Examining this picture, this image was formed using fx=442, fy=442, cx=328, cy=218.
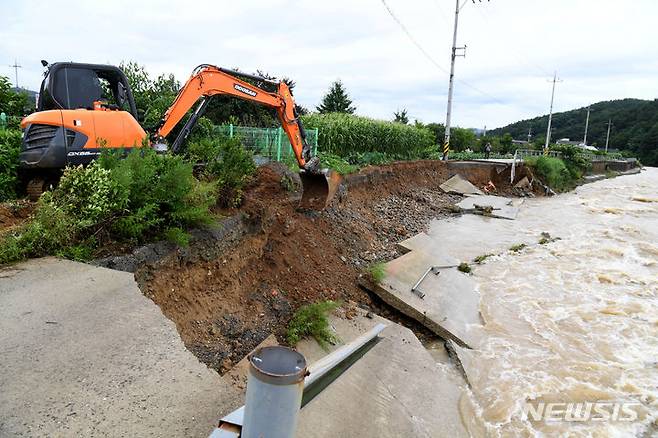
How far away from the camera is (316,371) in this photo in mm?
3549

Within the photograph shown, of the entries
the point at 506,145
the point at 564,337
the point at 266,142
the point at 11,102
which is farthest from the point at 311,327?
the point at 506,145

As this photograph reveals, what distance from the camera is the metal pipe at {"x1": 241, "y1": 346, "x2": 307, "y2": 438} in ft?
5.61

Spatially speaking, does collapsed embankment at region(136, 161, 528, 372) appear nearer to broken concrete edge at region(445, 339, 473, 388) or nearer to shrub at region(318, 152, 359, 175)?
broken concrete edge at region(445, 339, 473, 388)

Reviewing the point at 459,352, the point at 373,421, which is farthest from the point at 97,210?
the point at 459,352

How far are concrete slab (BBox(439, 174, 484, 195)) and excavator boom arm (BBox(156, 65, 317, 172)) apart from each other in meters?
13.6

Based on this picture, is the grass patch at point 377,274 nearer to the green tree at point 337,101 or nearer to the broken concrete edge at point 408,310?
the broken concrete edge at point 408,310

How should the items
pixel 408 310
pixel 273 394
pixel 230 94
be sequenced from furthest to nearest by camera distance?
pixel 230 94, pixel 408 310, pixel 273 394

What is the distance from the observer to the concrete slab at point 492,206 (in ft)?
58.2

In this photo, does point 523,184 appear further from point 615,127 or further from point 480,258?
point 615,127

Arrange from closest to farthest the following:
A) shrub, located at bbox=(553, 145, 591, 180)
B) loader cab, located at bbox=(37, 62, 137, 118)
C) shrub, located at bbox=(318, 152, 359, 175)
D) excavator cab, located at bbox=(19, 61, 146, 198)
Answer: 1. excavator cab, located at bbox=(19, 61, 146, 198)
2. loader cab, located at bbox=(37, 62, 137, 118)
3. shrub, located at bbox=(318, 152, 359, 175)
4. shrub, located at bbox=(553, 145, 591, 180)

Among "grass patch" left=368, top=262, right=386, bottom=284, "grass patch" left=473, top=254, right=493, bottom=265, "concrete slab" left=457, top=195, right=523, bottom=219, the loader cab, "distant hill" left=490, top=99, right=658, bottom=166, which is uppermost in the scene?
"distant hill" left=490, top=99, right=658, bottom=166

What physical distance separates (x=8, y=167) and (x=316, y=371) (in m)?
6.12

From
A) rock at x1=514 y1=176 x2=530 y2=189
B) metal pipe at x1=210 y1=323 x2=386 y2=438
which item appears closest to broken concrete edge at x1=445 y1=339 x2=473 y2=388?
metal pipe at x1=210 y1=323 x2=386 y2=438

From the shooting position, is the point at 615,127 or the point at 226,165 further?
the point at 615,127
